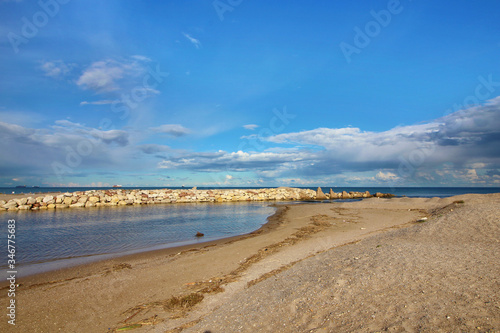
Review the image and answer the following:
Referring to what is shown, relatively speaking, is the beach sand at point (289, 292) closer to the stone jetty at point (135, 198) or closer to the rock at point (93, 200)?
the stone jetty at point (135, 198)

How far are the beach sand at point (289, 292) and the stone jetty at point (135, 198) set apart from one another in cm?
2742

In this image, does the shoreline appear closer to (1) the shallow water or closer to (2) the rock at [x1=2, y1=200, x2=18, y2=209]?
(1) the shallow water

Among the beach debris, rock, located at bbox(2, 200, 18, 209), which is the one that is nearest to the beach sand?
the beach debris

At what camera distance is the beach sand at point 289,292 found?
4.80 m

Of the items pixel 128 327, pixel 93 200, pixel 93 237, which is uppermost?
pixel 93 200

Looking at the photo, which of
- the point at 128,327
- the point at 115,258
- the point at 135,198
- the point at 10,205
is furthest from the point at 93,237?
the point at 135,198

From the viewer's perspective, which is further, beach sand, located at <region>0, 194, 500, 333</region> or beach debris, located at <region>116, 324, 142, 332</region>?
beach debris, located at <region>116, 324, 142, 332</region>

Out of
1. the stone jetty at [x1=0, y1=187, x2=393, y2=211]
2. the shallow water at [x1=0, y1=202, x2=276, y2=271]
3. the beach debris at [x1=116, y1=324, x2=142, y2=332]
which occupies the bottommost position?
the beach debris at [x1=116, y1=324, x2=142, y2=332]

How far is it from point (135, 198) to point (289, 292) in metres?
38.6

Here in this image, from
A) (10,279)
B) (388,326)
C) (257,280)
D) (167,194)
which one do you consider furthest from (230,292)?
(167,194)

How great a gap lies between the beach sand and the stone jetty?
27.4 metres

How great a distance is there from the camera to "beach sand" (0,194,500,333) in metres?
4.80

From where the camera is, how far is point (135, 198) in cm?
4031

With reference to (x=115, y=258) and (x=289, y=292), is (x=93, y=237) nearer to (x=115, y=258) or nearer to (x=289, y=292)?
(x=115, y=258)
